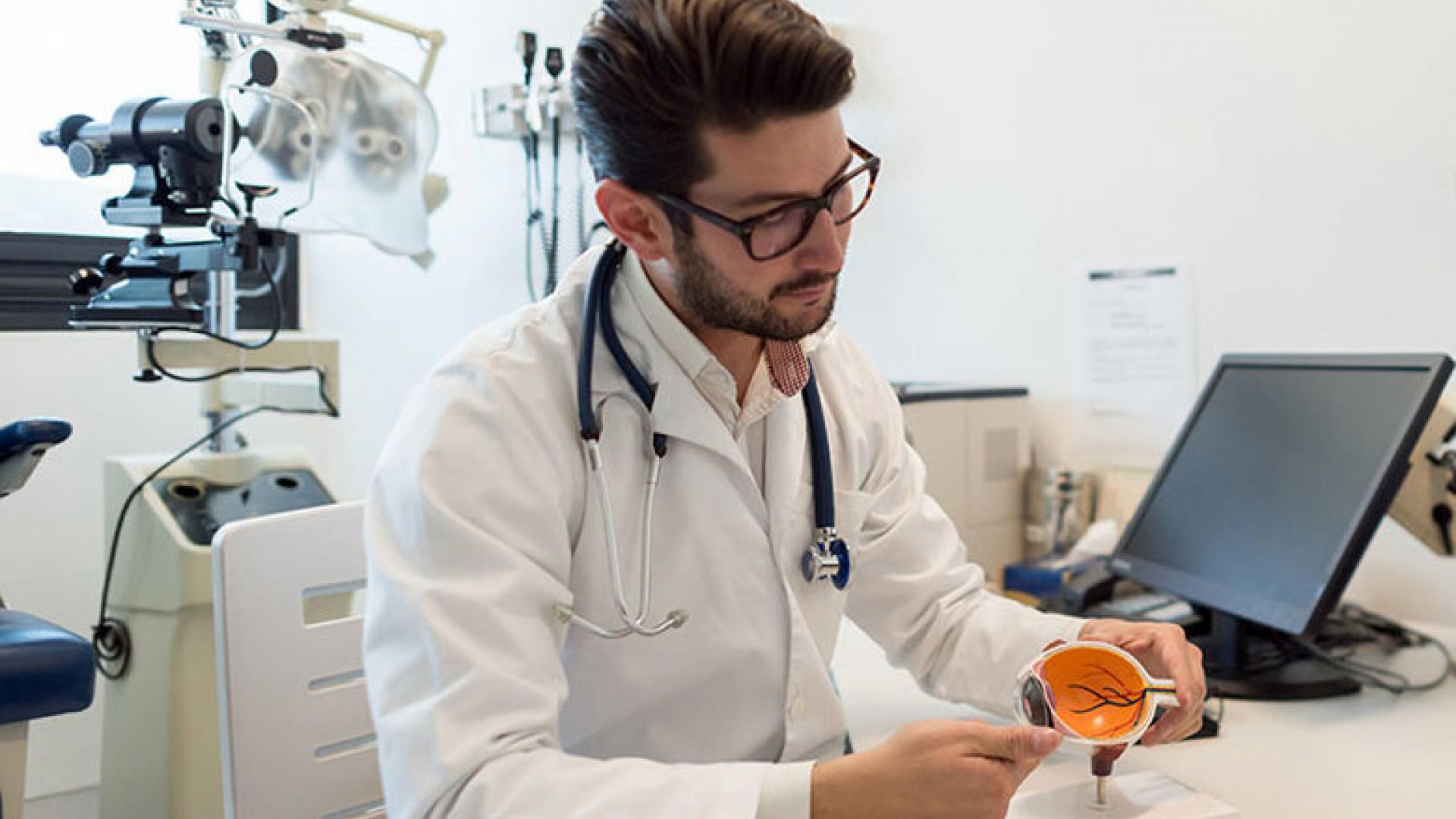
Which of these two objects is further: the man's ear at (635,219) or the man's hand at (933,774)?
the man's ear at (635,219)

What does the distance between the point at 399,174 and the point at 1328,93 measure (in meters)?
1.62

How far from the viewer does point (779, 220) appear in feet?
3.38

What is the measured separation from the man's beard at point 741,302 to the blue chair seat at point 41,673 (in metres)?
0.95

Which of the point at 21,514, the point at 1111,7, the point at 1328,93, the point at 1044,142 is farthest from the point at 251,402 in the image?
the point at 1328,93

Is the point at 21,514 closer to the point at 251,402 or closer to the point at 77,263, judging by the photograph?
the point at 77,263

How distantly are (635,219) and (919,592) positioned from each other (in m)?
0.52

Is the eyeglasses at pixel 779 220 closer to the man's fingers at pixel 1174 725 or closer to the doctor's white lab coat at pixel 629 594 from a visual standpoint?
the doctor's white lab coat at pixel 629 594

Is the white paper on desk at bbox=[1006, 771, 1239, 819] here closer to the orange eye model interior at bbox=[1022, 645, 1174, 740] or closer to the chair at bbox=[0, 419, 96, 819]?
the orange eye model interior at bbox=[1022, 645, 1174, 740]

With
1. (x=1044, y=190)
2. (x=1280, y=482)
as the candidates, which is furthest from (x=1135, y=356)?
(x=1280, y=482)

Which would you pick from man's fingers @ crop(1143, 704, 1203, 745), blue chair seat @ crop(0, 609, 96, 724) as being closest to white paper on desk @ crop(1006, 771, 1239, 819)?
man's fingers @ crop(1143, 704, 1203, 745)

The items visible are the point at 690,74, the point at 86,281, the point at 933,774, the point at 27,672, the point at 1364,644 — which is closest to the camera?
the point at 933,774

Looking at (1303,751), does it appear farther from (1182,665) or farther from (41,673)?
(41,673)

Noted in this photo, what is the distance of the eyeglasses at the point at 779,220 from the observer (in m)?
1.03

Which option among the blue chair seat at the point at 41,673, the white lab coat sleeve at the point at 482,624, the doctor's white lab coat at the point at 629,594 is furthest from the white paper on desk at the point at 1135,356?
the blue chair seat at the point at 41,673
